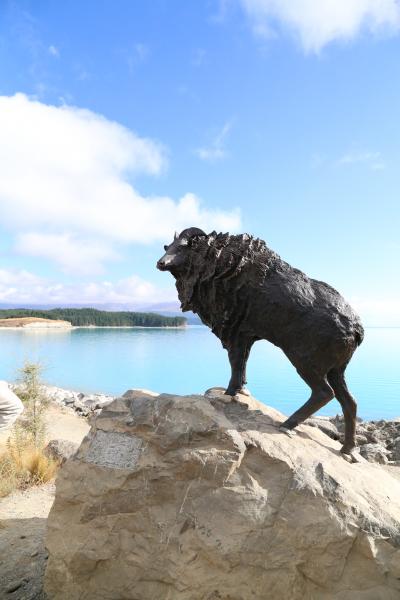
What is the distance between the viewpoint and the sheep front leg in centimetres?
434

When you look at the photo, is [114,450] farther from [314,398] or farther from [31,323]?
[31,323]

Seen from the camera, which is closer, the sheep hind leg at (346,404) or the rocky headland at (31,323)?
the sheep hind leg at (346,404)

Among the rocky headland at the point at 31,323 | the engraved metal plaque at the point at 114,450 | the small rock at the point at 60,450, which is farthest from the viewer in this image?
the rocky headland at the point at 31,323

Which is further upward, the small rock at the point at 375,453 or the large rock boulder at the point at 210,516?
the large rock boulder at the point at 210,516

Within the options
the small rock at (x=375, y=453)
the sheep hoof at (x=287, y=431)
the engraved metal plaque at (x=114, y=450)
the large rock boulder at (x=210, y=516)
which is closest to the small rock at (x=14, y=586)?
the large rock boulder at (x=210, y=516)

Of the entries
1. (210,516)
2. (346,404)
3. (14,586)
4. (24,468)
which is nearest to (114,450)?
(210,516)

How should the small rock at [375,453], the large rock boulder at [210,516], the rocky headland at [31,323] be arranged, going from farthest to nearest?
the rocky headland at [31,323] < the small rock at [375,453] < the large rock boulder at [210,516]

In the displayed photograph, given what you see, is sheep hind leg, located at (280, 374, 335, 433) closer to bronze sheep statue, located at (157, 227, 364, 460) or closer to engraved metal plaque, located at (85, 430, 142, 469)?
bronze sheep statue, located at (157, 227, 364, 460)

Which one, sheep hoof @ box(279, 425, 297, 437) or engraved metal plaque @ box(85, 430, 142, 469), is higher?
sheep hoof @ box(279, 425, 297, 437)

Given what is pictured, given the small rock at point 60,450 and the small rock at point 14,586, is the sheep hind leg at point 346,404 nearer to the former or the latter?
the small rock at point 14,586

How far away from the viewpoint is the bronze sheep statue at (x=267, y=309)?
381cm

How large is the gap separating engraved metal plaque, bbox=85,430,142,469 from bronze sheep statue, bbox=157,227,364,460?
1206mm

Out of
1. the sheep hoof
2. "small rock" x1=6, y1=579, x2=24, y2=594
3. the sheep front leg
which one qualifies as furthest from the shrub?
the sheep hoof

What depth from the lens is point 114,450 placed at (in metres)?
3.58
